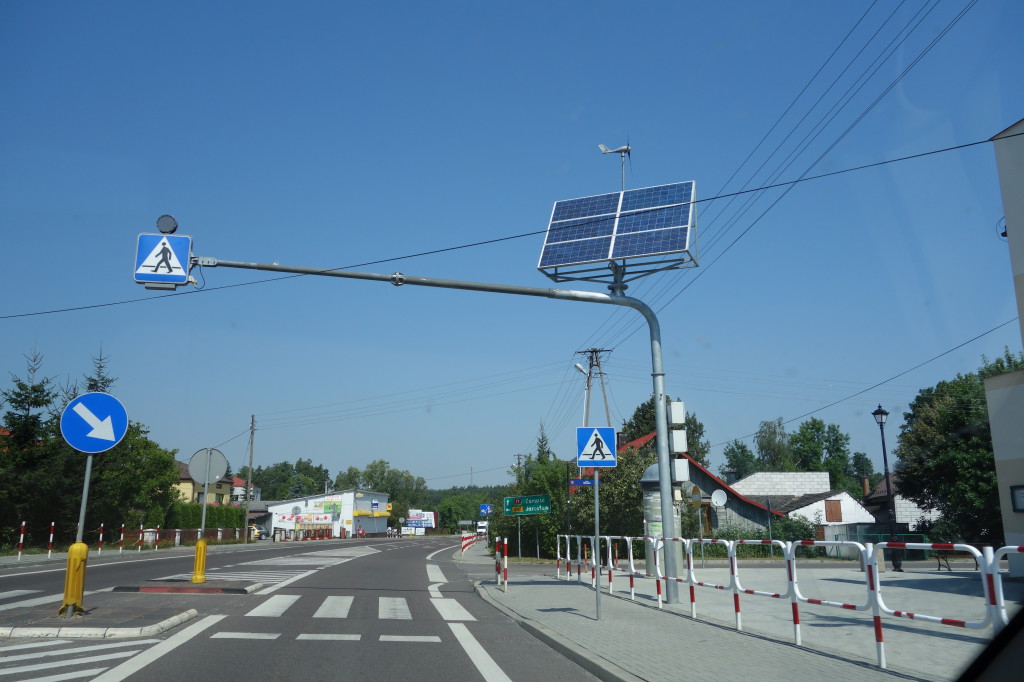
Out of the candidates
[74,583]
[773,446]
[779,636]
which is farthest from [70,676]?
[773,446]

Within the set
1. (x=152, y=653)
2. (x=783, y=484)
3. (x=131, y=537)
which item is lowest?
(x=152, y=653)

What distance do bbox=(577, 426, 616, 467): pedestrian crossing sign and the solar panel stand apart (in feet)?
15.8

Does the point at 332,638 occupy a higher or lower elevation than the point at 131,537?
lower

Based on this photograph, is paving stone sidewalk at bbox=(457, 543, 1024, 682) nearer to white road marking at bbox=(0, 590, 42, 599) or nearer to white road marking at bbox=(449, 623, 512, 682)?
white road marking at bbox=(449, 623, 512, 682)

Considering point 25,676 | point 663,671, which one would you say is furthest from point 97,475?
point 663,671

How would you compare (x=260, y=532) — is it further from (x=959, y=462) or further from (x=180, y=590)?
(x=180, y=590)

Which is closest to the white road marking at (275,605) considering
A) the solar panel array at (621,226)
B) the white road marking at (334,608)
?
the white road marking at (334,608)

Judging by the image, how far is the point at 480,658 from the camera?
8.95m

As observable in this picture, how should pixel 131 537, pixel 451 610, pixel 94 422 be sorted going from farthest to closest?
pixel 131 537
pixel 451 610
pixel 94 422

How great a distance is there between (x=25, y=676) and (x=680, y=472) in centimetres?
1057

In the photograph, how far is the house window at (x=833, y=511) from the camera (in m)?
53.6

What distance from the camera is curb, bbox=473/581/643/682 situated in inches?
298

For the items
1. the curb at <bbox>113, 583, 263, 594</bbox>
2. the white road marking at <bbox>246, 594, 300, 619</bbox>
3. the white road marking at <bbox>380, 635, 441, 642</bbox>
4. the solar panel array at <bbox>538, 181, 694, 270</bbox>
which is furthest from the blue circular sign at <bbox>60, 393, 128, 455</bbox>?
the solar panel array at <bbox>538, 181, 694, 270</bbox>

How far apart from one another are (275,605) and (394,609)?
2098 mm
